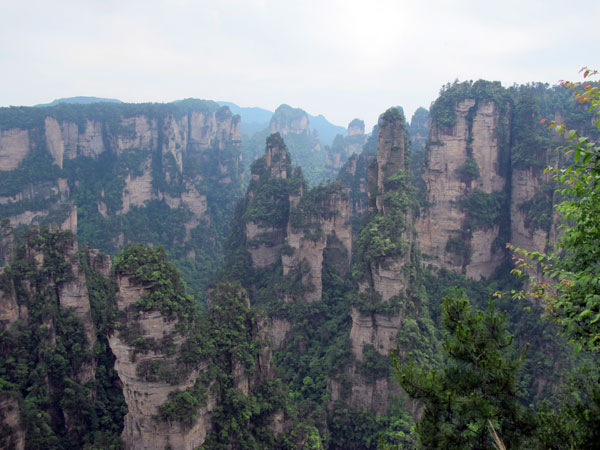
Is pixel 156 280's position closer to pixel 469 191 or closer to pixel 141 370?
pixel 141 370

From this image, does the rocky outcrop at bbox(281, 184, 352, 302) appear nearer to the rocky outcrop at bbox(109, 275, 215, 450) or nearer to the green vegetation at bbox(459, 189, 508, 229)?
the green vegetation at bbox(459, 189, 508, 229)

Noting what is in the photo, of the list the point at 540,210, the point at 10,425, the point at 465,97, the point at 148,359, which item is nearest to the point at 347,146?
the point at 465,97

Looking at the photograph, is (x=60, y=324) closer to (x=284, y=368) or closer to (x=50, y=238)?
(x=50, y=238)

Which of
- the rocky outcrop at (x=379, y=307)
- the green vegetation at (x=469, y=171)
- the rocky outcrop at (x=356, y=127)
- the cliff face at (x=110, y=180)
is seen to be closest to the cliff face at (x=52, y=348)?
the rocky outcrop at (x=379, y=307)

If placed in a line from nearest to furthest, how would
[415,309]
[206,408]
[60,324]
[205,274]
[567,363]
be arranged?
[206,408] → [60,324] → [567,363] → [415,309] → [205,274]

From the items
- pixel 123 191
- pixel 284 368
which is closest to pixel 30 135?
pixel 123 191

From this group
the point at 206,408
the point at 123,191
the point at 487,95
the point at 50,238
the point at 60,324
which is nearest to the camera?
the point at 206,408

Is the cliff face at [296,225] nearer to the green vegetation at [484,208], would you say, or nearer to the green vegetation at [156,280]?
the green vegetation at [484,208]

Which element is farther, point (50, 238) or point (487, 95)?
point (487, 95)
